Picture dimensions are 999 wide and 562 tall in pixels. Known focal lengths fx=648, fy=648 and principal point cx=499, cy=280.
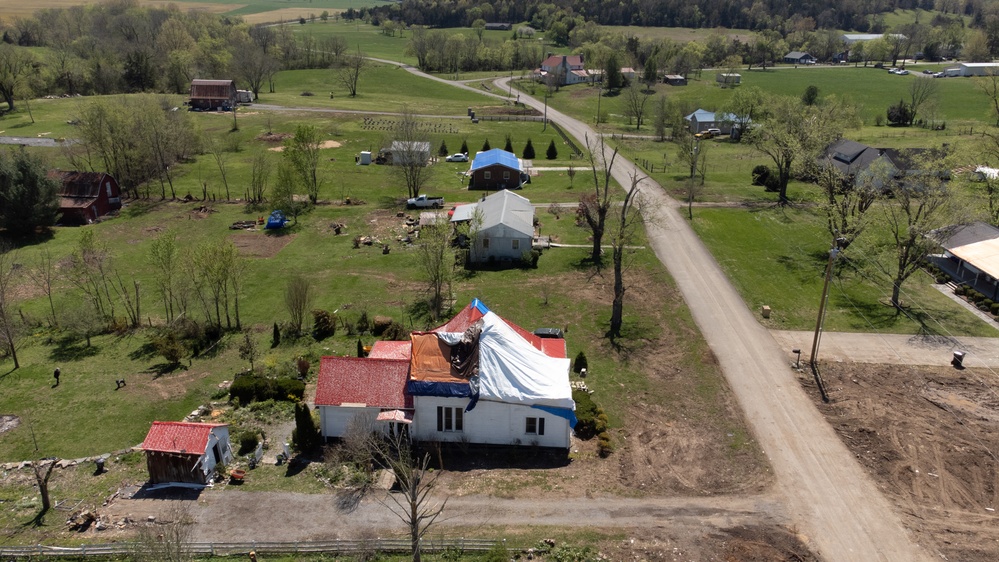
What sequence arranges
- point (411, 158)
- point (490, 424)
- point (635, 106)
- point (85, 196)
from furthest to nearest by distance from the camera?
point (635, 106) < point (411, 158) < point (85, 196) < point (490, 424)

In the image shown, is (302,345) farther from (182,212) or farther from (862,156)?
(862,156)

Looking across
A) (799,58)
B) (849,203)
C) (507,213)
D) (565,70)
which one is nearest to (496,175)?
(507,213)

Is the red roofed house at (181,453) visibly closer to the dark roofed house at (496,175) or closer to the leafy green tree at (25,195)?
the leafy green tree at (25,195)

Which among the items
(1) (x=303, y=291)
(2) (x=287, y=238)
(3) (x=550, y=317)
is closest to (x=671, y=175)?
(3) (x=550, y=317)

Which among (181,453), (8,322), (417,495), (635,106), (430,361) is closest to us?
(417,495)

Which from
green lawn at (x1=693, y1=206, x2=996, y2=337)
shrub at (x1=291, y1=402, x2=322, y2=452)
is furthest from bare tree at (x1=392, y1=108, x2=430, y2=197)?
shrub at (x1=291, y1=402, x2=322, y2=452)

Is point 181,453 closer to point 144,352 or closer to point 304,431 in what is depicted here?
point 304,431

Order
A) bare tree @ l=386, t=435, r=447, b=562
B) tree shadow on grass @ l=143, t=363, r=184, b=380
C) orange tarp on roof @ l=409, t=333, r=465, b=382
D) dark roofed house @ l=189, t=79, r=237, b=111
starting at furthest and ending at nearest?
dark roofed house @ l=189, t=79, r=237, b=111 → tree shadow on grass @ l=143, t=363, r=184, b=380 → orange tarp on roof @ l=409, t=333, r=465, b=382 → bare tree @ l=386, t=435, r=447, b=562

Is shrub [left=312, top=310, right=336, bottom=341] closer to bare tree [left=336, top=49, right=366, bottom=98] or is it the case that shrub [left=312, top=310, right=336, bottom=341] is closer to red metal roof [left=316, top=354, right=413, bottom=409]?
red metal roof [left=316, top=354, right=413, bottom=409]
